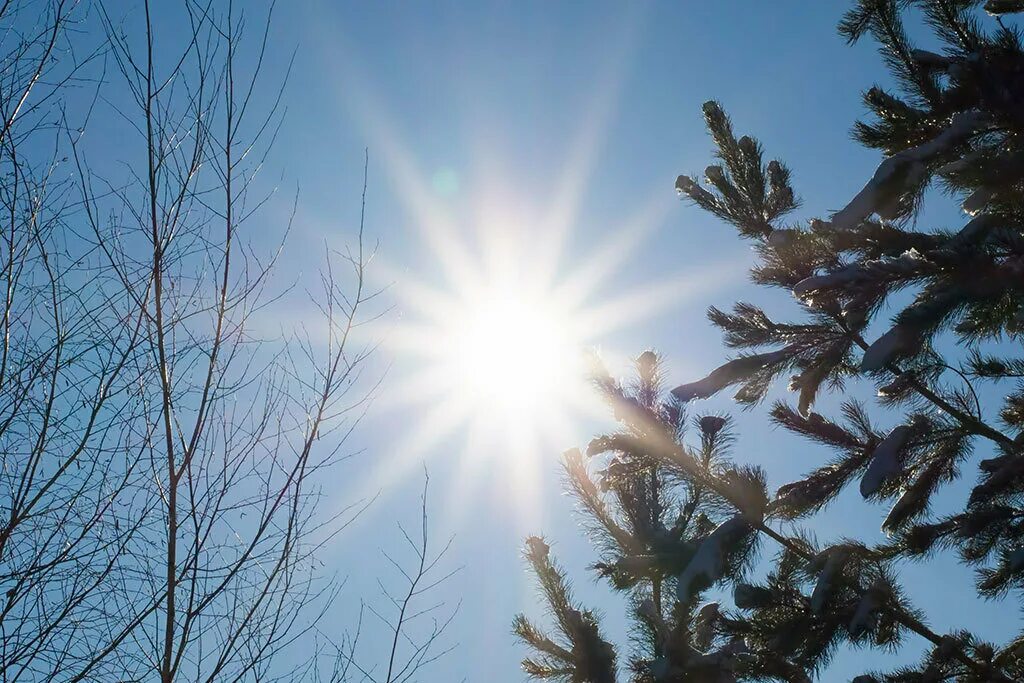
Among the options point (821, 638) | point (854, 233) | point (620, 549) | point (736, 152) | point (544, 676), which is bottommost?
point (821, 638)

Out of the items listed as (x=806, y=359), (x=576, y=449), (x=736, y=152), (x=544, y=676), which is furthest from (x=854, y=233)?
(x=544, y=676)

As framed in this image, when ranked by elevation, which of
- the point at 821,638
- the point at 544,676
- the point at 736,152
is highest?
the point at 736,152

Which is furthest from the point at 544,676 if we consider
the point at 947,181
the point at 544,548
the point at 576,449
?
the point at 947,181

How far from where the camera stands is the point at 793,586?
431 cm

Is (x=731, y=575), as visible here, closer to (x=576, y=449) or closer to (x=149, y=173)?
(x=576, y=449)

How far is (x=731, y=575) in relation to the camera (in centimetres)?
414

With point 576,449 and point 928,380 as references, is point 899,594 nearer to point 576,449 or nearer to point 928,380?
point 928,380

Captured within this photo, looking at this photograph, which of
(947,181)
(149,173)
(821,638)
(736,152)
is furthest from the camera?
(736,152)

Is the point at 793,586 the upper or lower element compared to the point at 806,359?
lower

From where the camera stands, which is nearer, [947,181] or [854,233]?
[854,233]

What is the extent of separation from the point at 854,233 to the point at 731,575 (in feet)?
5.81

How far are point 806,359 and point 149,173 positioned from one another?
3.40 meters

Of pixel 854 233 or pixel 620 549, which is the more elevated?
pixel 854 233

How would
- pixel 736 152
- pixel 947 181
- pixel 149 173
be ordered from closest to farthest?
pixel 149 173 → pixel 947 181 → pixel 736 152
